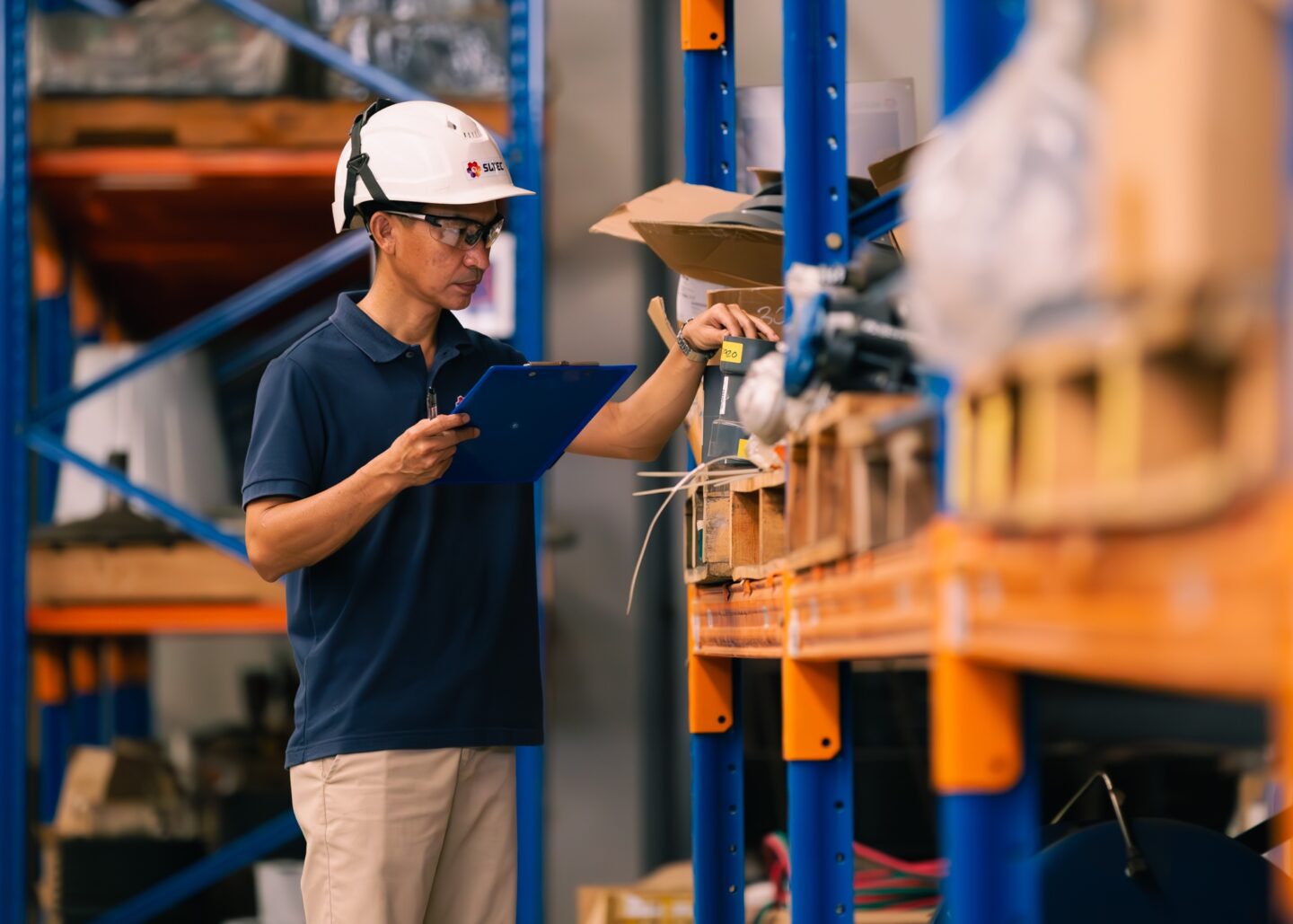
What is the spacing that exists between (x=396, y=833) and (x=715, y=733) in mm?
Result: 713

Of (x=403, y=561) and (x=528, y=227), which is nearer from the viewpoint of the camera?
(x=403, y=561)

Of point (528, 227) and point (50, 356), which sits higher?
point (528, 227)

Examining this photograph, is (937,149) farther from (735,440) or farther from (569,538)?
(569,538)

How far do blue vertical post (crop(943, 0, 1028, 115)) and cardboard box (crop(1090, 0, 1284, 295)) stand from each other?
524mm

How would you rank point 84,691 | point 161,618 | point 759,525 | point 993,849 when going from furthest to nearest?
1. point 84,691
2. point 161,618
3. point 759,525
4. point 993,849

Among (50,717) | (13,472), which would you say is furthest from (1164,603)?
(50,717)

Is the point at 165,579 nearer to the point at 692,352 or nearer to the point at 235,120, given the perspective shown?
the point at 235,120

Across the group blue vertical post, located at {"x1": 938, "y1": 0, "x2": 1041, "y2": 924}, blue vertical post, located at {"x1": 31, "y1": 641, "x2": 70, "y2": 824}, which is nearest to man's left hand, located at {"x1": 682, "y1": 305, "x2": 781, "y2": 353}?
blue vertical post, located at {"x1": 938, "y1": 0, "x2": 1041, "y2": 924}

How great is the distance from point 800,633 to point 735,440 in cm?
66

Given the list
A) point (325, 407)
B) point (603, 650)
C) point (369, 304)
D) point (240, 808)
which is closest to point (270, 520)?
point (325, 407)

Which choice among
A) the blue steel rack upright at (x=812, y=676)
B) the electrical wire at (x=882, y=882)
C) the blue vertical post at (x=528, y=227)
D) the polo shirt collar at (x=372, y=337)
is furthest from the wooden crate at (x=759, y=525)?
the blue vertical post at (x=528, y=227)

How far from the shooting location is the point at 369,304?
2.99 m

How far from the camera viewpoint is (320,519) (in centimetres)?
264

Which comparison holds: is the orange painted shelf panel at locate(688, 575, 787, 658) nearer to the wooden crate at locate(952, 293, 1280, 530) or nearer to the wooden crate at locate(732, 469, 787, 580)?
the wooden crate at locate(732, 469, 787, 580)
